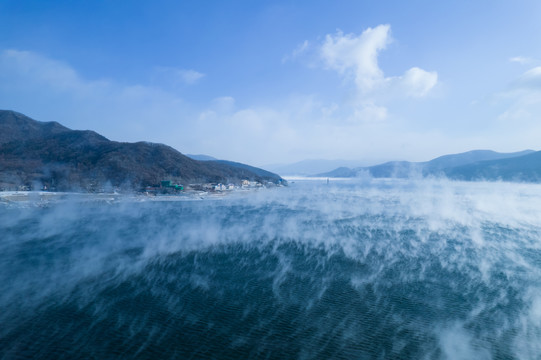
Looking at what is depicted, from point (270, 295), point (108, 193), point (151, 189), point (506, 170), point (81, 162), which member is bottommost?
point (270, 295)

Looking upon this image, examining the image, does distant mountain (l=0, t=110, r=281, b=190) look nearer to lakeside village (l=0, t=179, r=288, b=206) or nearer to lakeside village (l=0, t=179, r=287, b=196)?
lakeside village (l=0, t=179, r=287, b=196)

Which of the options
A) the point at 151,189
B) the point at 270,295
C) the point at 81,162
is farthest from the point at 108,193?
the point at 270,295

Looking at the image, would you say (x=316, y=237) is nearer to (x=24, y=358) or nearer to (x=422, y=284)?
(x=422, y=284)

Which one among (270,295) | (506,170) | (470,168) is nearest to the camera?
(270,295)

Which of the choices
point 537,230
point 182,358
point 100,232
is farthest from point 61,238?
point 537,230

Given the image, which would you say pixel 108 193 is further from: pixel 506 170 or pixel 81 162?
pixel 506 170

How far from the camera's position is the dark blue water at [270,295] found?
4.21m

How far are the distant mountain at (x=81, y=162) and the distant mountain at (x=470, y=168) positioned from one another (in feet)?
201

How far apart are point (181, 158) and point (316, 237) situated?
120ft

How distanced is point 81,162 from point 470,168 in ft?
283

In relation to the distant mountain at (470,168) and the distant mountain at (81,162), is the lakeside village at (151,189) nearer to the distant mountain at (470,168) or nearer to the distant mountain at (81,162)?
the distant mountain at (81,162)

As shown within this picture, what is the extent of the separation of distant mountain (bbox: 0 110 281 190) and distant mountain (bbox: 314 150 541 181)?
6124cm

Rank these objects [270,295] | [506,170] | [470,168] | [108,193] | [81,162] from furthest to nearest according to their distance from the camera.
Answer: [470,168]
[506,170]
[81,162]
[108,193]
[270,295]

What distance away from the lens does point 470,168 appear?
7025 cm
